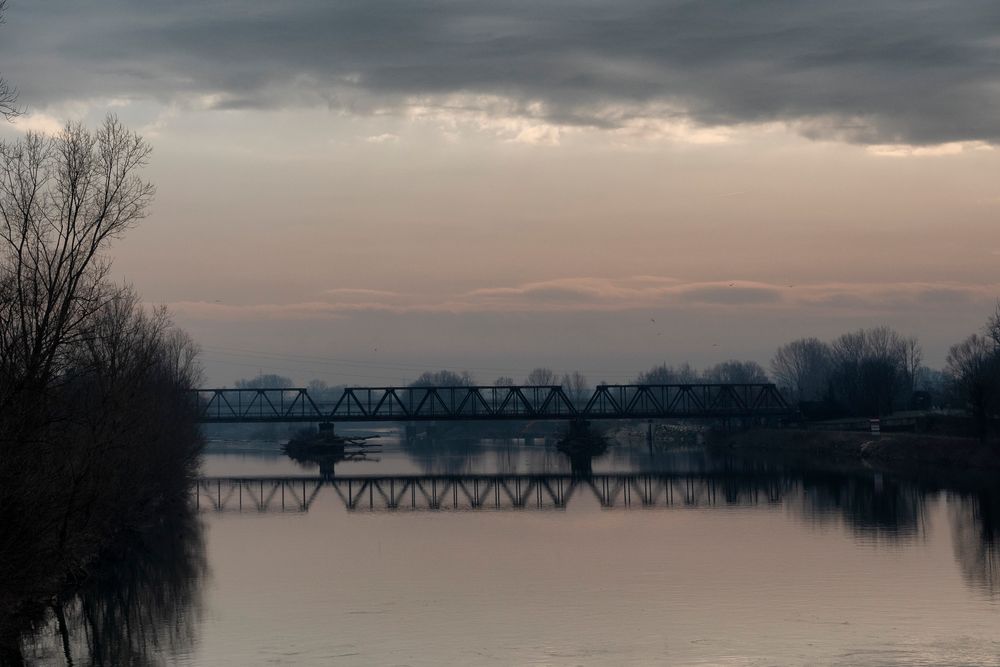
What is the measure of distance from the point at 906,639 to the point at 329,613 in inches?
536

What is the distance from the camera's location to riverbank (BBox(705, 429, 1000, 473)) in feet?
243

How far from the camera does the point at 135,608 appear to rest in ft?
112

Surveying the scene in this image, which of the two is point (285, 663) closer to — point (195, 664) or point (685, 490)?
point (195, 664)

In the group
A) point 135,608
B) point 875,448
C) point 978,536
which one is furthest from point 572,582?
point 875,448

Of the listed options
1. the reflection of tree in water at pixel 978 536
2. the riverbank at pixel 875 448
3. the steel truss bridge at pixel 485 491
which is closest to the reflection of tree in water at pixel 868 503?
the reflection of tree in water at pixel 978 536

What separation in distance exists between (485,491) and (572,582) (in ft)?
124

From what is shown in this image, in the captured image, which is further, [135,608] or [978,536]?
[978,536]

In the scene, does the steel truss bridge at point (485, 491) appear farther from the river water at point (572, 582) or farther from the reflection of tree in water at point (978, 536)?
the reflection of tree in water at point (978, 536)

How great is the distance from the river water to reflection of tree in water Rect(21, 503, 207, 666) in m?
0.13

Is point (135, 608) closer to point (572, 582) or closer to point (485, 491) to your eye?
point (572, 582)

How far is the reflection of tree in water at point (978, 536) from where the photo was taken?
3488cm

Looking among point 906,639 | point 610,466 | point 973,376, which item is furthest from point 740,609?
point 610,466

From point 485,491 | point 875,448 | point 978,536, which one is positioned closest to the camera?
point 978,536

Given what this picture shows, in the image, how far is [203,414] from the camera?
90.9m
